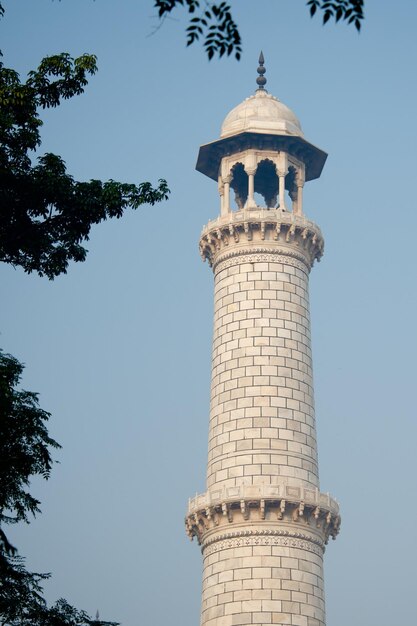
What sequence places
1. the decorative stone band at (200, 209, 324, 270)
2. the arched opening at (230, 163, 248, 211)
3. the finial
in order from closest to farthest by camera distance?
the decorative stone band at (200, 209, 324, 270), the arched opening at (230, 163, 248, 211), the finial

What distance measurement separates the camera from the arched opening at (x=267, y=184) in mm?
53969

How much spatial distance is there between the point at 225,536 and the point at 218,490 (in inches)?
66.0

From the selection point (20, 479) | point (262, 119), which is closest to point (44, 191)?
point (20, 479)

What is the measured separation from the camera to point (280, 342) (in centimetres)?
4706

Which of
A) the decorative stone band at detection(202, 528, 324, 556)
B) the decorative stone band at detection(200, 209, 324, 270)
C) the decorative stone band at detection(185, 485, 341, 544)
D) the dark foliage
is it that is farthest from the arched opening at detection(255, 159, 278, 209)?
the dark foliage

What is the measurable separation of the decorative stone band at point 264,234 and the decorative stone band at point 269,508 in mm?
10184

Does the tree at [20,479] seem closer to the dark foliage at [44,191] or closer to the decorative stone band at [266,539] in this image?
the dark foliage at [44,191]

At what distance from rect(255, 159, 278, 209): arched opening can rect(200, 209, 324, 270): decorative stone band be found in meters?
4.35

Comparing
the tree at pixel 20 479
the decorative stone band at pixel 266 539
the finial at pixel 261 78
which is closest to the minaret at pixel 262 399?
the decorative stone band at pixel 266 539

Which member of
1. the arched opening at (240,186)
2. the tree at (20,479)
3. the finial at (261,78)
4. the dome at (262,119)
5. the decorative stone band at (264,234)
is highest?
the finial at (261,78)

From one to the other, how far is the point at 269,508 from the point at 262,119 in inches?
675

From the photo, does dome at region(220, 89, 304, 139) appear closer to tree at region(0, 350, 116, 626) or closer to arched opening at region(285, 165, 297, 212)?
arched opening at region(285, 165, 297, 212)

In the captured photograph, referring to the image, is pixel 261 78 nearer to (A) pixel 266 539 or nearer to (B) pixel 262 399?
(B) pixel 262 399

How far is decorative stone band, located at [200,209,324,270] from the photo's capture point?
49250 millimetres
